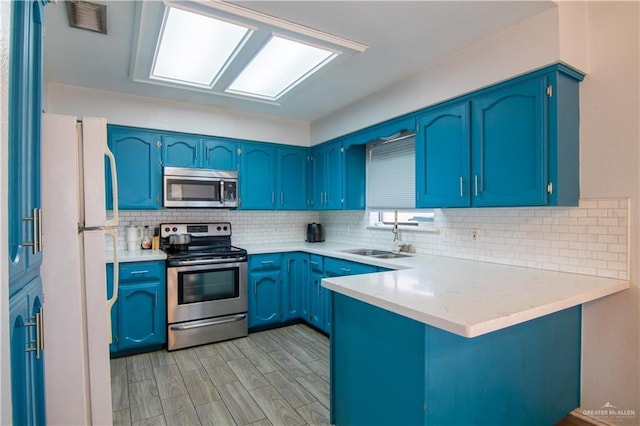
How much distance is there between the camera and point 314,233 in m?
4.49

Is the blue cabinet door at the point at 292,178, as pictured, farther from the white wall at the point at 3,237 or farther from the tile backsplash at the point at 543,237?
the white wall at the point at 3,237

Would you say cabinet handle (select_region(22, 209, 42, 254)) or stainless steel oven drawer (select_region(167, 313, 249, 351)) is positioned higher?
cabinet handle (select_region(22, 209, 42, 254))

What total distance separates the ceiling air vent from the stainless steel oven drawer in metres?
2.45

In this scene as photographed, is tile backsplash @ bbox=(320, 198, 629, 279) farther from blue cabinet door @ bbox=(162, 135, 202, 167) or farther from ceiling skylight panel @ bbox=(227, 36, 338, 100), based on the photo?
blue cabinet door @ bbox=(162, 135, 202, 167)

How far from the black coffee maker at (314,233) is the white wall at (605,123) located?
2795 mm

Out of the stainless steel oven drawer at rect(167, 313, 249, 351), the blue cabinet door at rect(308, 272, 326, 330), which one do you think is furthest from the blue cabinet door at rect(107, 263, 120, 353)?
the blue cabinet door at rect(308, 272, 326, 330)

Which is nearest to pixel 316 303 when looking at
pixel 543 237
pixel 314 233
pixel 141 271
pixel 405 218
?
pixel 314 233

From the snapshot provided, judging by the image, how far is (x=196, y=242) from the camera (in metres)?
3.86

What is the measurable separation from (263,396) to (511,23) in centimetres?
297

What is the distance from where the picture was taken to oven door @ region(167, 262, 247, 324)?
10.6ft

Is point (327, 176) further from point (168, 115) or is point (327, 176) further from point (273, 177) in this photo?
point (168, 115)

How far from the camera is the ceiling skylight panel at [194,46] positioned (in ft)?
6.86

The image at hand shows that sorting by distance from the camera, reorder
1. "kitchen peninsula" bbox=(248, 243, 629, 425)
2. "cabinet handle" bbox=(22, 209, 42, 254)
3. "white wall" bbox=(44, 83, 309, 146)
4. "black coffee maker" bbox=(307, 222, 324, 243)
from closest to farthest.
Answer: "cabinet handle" bbox=(22, 209, 42, 254)
"kitchen peninsula" bbox=(248, 243, 629, 425)
"white wall" bbox=(44, 83, 309, 146)
"black coffee maker" bbox=(307, 222, 324, 243)

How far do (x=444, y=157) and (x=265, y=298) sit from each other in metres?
2.32
